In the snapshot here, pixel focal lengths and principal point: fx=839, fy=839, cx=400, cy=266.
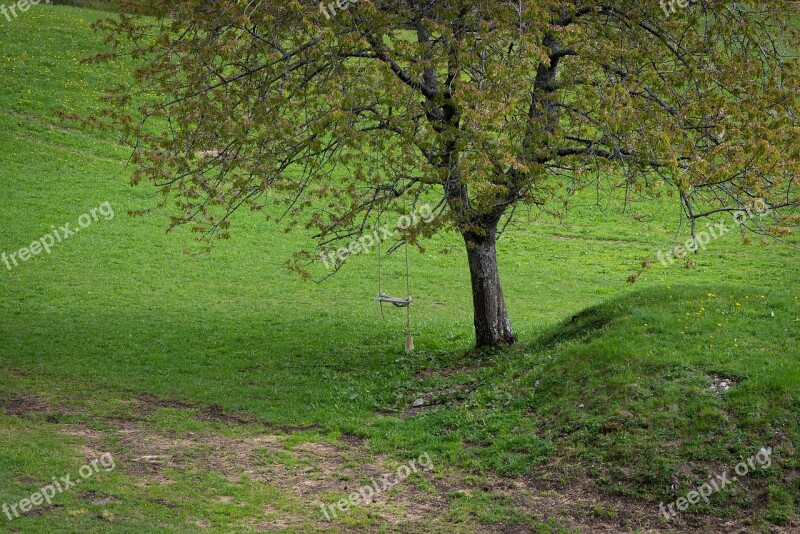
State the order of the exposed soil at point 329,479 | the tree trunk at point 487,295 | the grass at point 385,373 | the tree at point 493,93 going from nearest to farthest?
the exposed soil at point 329,479 < the grass at point 385,373 < the tree at point 493,93 < the tree trunk at point 487,295

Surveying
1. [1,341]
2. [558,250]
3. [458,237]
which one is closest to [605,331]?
[1,341]

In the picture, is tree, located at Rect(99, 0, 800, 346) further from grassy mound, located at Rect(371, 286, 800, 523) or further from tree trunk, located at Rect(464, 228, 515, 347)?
grassy mound, located at Rect(371, 286, 800, 523)

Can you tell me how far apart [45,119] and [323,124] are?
24.2 metres

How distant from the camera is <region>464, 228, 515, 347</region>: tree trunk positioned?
15359 millimetres

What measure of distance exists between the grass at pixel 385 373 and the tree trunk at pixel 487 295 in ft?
1.82

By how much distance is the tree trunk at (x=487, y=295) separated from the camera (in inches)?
605

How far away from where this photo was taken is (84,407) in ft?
43.1

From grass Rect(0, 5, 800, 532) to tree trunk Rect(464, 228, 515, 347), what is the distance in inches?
21.8

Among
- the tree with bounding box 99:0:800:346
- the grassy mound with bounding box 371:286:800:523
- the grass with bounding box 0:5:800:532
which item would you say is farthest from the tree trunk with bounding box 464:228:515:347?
the grassy mound with bounding box 371:286:800:523

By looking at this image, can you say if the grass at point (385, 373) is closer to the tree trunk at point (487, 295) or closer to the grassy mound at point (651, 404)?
the grassy mound at point (651, 404)

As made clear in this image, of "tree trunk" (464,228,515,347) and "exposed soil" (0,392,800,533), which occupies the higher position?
"tree trunk" (464,228,515,347)

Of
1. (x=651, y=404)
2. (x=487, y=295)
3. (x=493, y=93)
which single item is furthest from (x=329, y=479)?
(x=493, y=93)

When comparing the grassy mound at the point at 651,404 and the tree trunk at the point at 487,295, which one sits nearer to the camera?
the grassy mound at the point at 651,404

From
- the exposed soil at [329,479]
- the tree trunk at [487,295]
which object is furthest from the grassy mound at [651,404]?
the tree trunk at [487,295]
